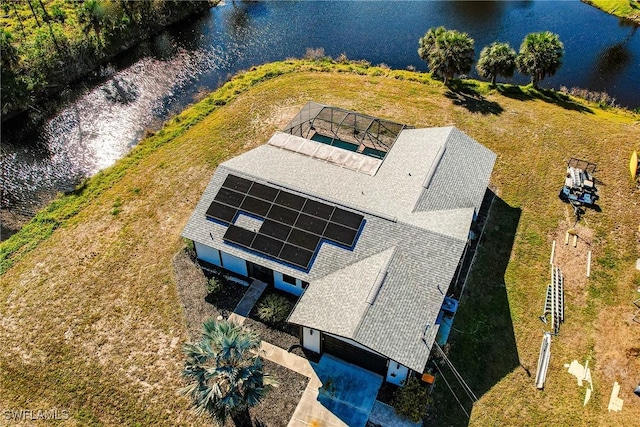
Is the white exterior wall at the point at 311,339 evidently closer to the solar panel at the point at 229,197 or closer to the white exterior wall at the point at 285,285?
the white exterior wall at the point at 285,285

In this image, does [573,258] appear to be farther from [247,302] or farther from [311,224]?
[247,302]

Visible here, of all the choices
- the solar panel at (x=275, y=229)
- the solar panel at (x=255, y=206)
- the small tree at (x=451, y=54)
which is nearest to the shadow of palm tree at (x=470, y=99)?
the small tree at (x=451, y=54)

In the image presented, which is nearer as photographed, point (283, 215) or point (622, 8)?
point (283, 215)

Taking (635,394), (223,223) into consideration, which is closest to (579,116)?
(635,394)

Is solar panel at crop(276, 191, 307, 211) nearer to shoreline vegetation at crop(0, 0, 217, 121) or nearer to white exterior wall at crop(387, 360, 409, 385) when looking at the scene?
white exterior wall at crop(387, 360, 409, 385)

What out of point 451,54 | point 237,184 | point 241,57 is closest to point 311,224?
point 237,184

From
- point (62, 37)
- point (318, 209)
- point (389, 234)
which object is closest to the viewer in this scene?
point (389, 234)
